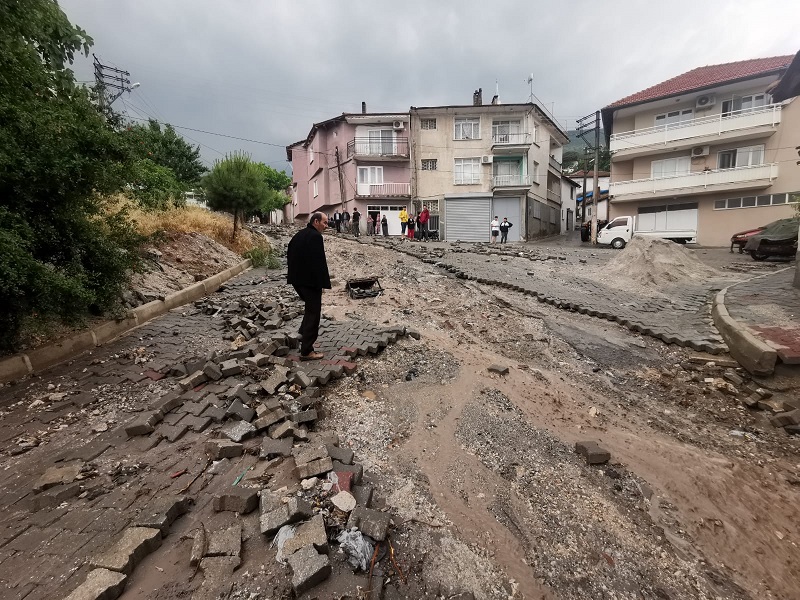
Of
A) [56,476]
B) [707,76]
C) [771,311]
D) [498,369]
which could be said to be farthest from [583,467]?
[707,76]

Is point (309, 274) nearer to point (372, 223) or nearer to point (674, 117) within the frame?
point (372, 223)

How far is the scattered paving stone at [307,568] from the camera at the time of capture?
1856 millimetres

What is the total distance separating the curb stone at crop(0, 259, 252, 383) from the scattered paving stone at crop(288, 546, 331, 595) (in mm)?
4362

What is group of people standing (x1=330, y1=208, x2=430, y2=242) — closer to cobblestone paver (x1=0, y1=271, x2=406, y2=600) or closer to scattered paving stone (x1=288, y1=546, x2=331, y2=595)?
cobblestone paver (x1=0, y1=271, x2=406, y2=600)

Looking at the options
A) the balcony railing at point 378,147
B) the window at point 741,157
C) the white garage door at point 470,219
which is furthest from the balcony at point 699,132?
the balcony railing at point 378,147

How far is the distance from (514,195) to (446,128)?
6.85 metres

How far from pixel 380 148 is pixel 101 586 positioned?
2916cm

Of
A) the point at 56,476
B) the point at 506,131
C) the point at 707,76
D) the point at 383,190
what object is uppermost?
the point at 707,76

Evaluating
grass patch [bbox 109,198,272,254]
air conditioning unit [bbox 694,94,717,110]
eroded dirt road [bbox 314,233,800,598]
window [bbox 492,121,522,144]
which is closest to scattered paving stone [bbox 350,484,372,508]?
eroded dirt road [bbox 314,233,800,598]

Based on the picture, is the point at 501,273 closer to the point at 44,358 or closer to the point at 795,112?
the point at 44,358

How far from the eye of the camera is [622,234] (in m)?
21.3

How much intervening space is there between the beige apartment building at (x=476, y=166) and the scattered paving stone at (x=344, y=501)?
25204mm

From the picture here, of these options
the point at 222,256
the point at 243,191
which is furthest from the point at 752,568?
the point at 243,191

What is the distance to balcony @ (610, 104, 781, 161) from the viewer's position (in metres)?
20.4
